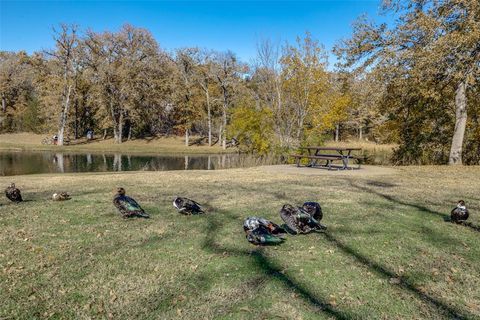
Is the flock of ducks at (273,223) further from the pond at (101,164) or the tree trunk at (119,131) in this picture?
the tree trunk at (119,131)

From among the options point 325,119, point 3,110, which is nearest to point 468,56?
point 325,119

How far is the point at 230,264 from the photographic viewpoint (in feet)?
14.2

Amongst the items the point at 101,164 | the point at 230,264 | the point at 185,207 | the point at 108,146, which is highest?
the point at 185,207

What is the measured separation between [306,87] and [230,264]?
17803 millimetres

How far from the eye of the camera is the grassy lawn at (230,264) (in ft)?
11.2

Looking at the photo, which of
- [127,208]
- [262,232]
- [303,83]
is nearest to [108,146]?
[303,83]

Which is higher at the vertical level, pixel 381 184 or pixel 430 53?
pixel 430 53

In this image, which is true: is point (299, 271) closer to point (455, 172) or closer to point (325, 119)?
point (455, 172)

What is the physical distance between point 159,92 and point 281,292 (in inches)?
1734

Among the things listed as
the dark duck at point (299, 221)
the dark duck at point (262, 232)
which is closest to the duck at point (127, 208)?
the dark duck at point (262, 232)

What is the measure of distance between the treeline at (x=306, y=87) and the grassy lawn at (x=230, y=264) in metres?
9.42

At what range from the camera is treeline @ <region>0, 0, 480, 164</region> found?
15.0 meters

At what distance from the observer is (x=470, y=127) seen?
59.3 feet

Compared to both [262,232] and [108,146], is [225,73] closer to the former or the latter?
[108,146]
